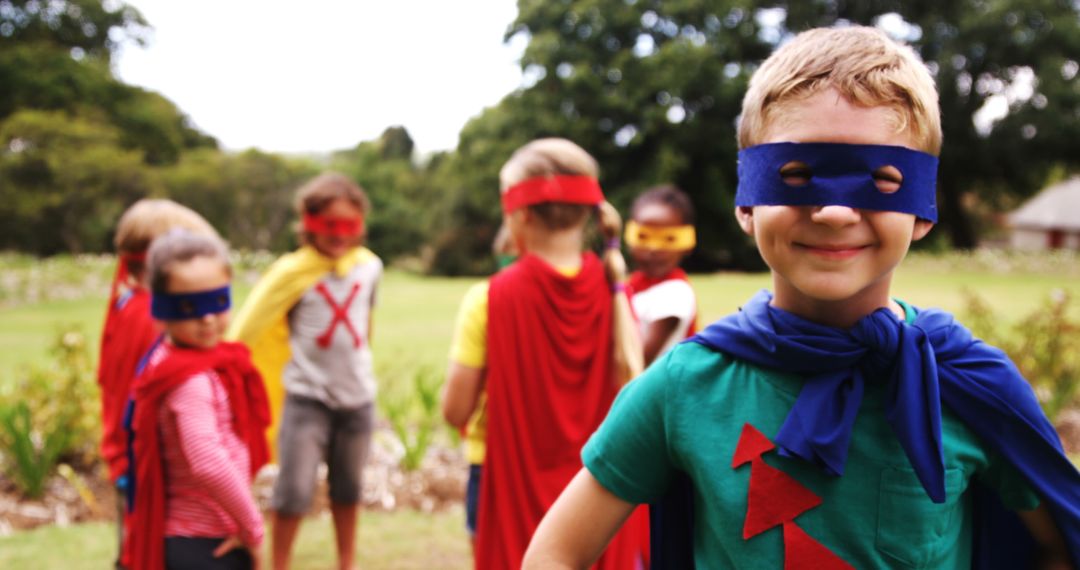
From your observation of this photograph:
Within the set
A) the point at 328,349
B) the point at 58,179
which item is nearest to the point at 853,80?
the point at 328,349

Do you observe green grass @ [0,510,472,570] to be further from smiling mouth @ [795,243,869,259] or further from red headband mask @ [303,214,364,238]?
smiling mouth @ [795,243,869,259]

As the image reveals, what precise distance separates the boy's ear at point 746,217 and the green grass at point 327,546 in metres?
3.48

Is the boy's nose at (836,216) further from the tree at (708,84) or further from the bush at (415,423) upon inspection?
the tree at (708,84)

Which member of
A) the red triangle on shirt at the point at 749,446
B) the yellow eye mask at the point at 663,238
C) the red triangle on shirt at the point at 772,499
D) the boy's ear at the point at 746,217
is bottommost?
the red triangle on shirt at the point at 772,499

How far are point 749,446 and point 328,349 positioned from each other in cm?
304

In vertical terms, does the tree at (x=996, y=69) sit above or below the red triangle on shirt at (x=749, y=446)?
above

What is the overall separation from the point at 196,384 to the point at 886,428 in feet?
6.73

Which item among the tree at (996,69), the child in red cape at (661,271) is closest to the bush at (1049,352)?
the child in red cape at (661,271)

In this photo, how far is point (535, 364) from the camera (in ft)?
9.02

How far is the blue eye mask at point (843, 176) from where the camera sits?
4.05 ft

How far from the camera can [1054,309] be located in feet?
22.5

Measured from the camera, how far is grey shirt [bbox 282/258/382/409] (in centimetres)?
396

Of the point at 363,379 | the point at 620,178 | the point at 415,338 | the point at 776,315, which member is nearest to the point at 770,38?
the point at 620,178

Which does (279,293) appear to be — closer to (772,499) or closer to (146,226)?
(146,226)
